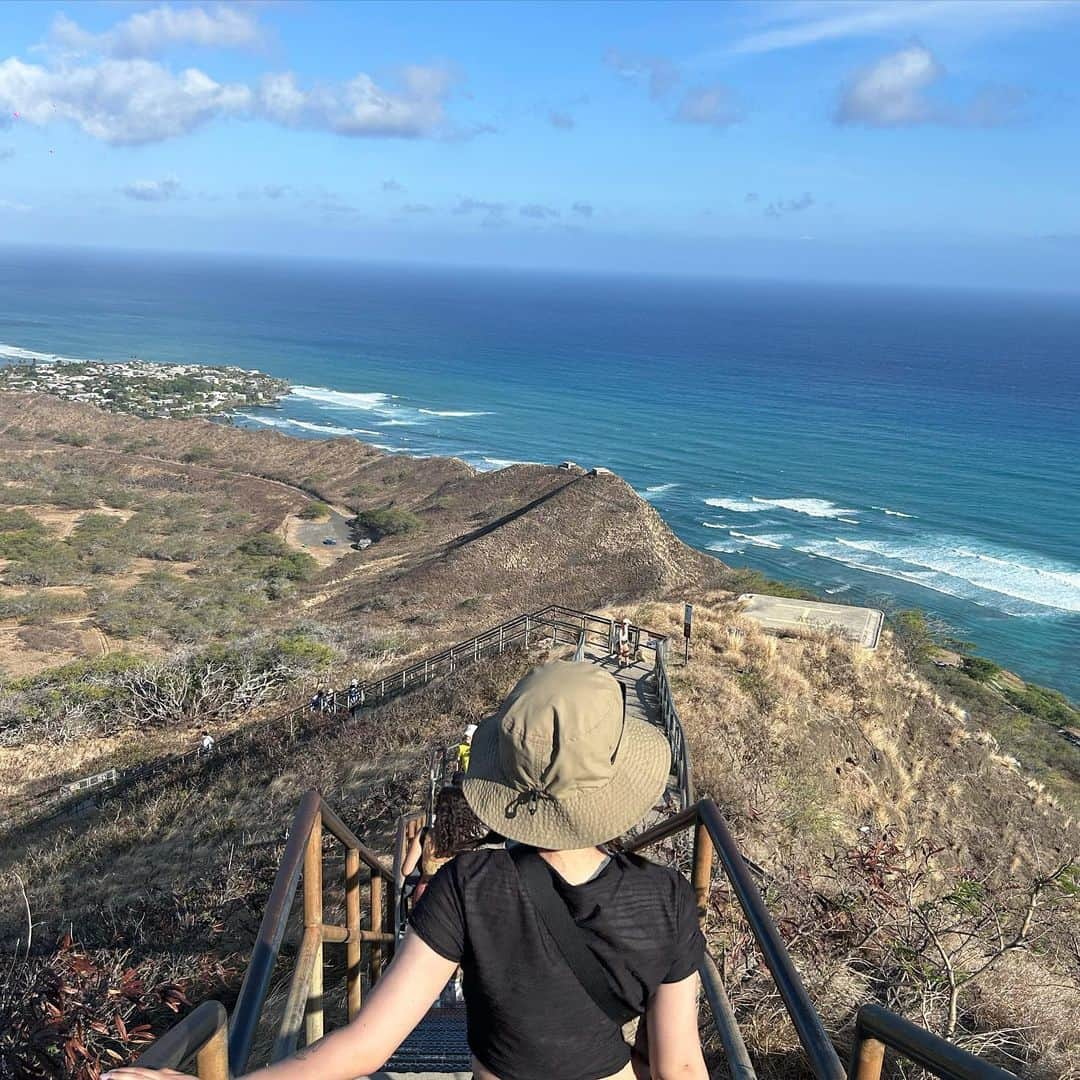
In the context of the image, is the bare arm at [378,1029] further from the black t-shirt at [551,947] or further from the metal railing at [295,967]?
the metal railing at [295,967]

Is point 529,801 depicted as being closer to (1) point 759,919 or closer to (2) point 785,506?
(1) point 759,919

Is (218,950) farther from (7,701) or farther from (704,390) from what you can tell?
Result: (704,390)

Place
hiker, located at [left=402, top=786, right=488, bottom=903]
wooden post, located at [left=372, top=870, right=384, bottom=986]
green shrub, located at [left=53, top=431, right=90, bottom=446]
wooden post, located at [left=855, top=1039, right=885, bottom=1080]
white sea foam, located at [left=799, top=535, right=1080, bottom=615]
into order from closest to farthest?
wooden post, located at [left=855, top=1039, right=885, bottom=1080] < hiker, located at [left=402, top=786, right=488, bottom=903] < wooden post, located at [left=372, top=870, right=384, bottom=986] < white sea foam, located at [left=799, top=535, right=1080, bottom=615] < green shrub, located at [left=53, top=431, right=90, bottom=446]

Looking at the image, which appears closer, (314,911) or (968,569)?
(314,911)

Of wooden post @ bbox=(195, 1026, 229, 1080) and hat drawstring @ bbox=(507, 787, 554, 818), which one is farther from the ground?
hat drawstring @ bbox=(507, 787, 554, 818)

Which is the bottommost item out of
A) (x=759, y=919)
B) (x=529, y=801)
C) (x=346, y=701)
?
(x=346, y=701)

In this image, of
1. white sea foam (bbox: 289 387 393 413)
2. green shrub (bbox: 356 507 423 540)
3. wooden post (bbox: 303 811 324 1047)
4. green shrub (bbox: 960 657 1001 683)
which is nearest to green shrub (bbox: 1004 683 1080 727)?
green shrub (bbox: 960 657 1001 683)

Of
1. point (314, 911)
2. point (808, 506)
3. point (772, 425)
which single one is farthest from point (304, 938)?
point (772, 425)

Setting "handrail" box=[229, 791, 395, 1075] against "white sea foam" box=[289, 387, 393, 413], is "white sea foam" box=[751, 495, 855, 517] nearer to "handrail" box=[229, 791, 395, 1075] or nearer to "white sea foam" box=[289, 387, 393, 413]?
"white sea foam" box=[289, 387, 393, 413]
